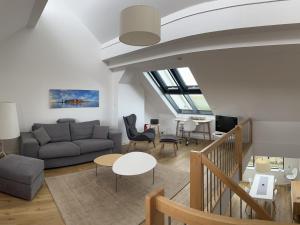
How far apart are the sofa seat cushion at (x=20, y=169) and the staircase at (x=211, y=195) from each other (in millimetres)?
2284

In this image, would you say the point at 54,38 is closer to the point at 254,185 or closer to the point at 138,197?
the point at 138,197

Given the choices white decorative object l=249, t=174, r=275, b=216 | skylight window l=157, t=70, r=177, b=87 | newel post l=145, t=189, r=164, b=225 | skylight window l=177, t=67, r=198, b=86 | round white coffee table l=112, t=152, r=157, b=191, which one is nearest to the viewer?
newel post l=145, t=189, r=164, b=225

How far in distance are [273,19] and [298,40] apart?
1.78ft

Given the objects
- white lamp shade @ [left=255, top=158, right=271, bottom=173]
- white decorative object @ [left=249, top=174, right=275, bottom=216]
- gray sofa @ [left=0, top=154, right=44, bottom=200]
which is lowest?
white decorative object @ [left=249, top=174, right=275, bottom=216]

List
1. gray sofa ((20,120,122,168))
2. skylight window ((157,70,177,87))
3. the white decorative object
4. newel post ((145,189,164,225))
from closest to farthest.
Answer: newel post ((145,189,164,225)) < gray sofa ((20,120,122,168)) < the white decorative object < skylight window ((157,70,177,87))

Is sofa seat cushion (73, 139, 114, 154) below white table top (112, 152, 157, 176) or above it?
above

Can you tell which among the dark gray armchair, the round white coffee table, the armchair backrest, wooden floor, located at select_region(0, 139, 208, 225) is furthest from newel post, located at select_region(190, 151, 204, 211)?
the armchair backrest

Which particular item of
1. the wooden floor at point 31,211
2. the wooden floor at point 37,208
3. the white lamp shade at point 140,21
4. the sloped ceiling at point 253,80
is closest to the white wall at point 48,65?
the wooden floor at point 37,208

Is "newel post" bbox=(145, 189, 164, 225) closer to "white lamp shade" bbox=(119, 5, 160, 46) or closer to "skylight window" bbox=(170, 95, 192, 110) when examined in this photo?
"white lamp shade" bbox=(119, 5, 160, 46)

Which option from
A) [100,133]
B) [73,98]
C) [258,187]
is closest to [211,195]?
[100,133]

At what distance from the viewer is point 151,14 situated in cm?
215

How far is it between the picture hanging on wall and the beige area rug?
6.42 ft

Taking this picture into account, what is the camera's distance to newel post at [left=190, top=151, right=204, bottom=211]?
229 centimetres

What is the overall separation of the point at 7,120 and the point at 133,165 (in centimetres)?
216
